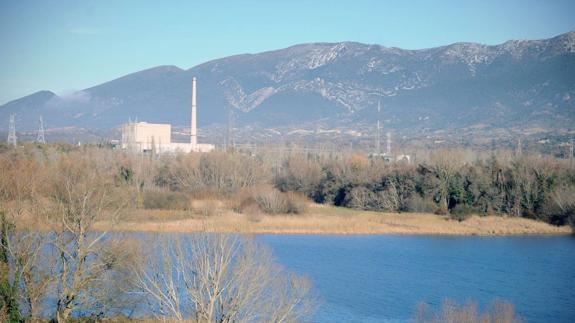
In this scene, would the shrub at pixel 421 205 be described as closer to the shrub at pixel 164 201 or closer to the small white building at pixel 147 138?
the shrub at pixel 164 201

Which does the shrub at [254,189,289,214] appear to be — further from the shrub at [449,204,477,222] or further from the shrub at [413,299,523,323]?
the shrub at [413,299,523,323]

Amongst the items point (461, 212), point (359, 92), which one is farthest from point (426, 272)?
point (359, 92)

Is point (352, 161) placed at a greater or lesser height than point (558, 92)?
lesser

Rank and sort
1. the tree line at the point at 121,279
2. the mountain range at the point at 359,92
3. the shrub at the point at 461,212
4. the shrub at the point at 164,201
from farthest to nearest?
the mountain range at the point at 359,92, the shrub at the point at 461,212, the shrub at the point at 164,201, the tree line at the point at 121,279

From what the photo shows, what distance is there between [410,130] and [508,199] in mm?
90830

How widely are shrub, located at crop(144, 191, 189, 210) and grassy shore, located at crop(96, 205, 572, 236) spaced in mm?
1379

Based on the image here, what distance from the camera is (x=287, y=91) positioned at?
17100 centimetres

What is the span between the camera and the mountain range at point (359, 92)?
5192 inches

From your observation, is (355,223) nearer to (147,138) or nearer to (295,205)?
(295,205)

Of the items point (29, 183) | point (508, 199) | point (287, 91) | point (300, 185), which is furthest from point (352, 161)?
point (287, 91)

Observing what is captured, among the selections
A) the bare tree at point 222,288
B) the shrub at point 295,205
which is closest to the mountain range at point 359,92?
the shrub at point 295,205

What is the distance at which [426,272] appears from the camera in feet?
72.2

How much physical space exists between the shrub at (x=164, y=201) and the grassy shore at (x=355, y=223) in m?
1.38

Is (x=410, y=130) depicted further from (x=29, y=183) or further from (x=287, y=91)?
(x=29, y=183)
